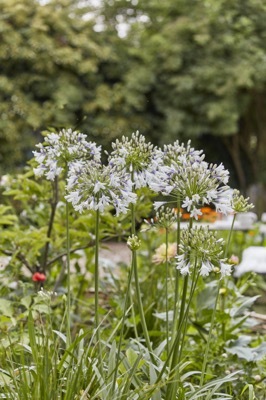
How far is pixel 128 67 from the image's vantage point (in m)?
11.4

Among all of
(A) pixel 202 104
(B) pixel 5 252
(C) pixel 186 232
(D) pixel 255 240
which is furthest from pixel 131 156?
(A) pixel 202 104

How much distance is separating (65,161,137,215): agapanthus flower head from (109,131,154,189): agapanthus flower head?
50 mm

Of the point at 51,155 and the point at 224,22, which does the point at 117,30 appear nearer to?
the point at 224,22

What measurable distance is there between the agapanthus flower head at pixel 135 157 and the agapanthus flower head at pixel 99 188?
0.05 m

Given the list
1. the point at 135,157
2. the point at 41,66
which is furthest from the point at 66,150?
the point at 41,66

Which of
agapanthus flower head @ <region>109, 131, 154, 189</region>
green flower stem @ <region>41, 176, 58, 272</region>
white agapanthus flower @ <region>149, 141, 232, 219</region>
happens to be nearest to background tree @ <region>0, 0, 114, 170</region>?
green flower stem @ <region>41, 176, 58, 272</region>

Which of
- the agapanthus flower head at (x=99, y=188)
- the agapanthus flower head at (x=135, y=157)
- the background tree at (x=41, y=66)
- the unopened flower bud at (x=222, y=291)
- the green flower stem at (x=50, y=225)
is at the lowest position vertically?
the unopened flower bud at (x=222, y=291)

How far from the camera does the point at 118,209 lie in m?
1.42

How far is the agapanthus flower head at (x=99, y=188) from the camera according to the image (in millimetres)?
1410

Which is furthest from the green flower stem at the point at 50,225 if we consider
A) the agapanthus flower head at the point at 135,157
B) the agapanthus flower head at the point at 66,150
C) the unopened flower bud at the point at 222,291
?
the agapanthus flower head at the point at 135,157

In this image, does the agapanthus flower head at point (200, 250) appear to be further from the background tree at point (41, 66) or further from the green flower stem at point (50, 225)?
the background tree at point (41, 66)

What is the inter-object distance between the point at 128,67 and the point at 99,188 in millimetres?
10204

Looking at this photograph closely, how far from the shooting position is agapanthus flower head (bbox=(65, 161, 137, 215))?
141 cm

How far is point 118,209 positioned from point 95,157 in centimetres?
18
